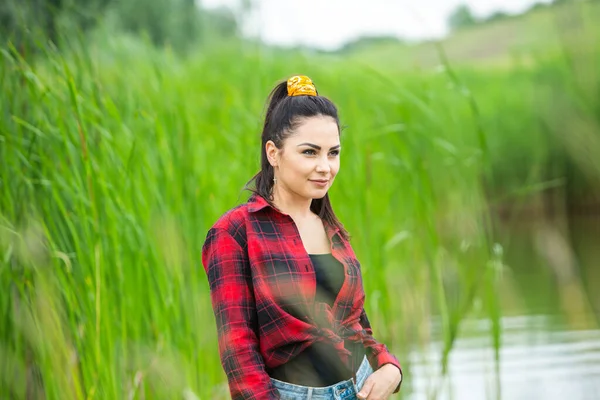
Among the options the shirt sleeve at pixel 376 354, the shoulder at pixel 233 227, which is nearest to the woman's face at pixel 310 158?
the shoulder at pixel 233 227

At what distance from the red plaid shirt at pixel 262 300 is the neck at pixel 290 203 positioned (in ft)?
0.12

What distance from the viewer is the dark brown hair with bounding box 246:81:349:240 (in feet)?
5.24

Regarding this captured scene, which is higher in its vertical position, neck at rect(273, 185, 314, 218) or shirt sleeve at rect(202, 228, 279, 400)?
neck at rect(273, 185, 314, 218)

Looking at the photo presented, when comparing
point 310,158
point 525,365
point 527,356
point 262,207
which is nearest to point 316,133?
point 310,158

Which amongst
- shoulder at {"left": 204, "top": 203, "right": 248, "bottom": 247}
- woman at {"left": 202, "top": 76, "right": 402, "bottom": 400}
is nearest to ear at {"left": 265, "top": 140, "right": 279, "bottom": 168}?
woman at {"left": 202, "top": 76, "right": 402, "bottom": 400}

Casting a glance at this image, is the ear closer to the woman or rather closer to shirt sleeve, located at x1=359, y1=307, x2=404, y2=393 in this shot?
the woman

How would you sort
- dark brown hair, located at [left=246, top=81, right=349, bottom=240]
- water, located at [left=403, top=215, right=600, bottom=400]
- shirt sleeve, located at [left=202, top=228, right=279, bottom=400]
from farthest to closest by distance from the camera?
water, located at [left=403, top=215, right=600, bottom=400] → dark brown hair, located at [left=246, top=81, right=349, bottom=240] → shirt sleeve, located at [left=202, top=228, right=279, bottom=400]

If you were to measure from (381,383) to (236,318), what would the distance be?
0.32 metres

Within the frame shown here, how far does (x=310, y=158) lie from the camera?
5.12 feet

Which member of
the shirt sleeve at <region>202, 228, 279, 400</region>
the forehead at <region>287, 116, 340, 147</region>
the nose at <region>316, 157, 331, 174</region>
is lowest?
the shirt sleeve at <region>202, 228, 279, 400</region>

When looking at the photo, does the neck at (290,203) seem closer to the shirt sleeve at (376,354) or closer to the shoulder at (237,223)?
the shoulder at (237,223)

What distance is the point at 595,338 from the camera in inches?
173

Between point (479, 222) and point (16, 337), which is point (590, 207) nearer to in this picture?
point (479, 222)

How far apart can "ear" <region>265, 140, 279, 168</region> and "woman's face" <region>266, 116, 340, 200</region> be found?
0.02 meters
